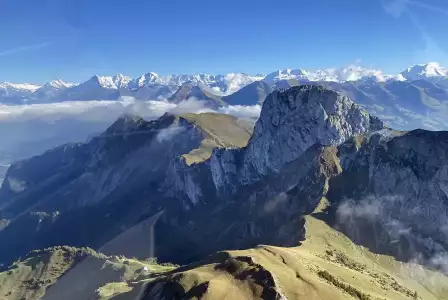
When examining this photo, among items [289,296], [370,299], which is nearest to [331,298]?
[289,296]

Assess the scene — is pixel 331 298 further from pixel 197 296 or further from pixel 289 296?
pixel 197 296

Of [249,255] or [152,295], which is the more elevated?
[249,255]

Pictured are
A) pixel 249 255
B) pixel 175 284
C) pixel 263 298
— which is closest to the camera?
pixel 263 298

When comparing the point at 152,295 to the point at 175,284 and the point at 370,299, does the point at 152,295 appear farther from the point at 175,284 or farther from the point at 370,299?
the point at 370,299

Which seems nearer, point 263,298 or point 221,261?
point 263,298

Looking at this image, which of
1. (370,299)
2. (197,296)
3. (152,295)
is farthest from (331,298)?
(152,295)

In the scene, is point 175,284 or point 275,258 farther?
point 275,258

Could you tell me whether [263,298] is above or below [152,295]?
above

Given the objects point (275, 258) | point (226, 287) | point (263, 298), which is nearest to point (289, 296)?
point (263, 298)

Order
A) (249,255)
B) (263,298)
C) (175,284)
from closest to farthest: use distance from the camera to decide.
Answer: (263,298), (175,284), (249,255)
